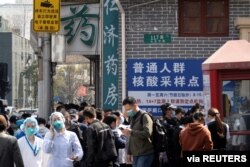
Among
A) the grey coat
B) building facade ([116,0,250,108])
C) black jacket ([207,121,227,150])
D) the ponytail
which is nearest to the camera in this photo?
the grey coat

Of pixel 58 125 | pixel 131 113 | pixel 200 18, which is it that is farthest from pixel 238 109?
pixel 200 18

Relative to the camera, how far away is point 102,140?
489 inches

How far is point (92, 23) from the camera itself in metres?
21.2

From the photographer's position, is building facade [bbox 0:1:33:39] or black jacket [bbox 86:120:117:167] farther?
building facade [bbox 0:1:33:39]

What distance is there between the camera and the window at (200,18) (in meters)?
18.9

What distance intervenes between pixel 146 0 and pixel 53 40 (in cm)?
301

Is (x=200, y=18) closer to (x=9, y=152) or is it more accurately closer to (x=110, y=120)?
(x=110, y=120)

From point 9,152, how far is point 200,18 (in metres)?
9.70

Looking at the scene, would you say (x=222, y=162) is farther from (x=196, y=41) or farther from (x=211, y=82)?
(x=196, y=41)

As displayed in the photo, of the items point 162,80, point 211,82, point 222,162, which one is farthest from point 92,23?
point 222,162

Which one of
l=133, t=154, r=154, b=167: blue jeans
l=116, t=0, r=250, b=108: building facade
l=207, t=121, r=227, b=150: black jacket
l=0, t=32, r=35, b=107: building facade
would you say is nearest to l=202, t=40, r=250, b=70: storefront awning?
l=207, t=121, r=227, b=150: black jacket

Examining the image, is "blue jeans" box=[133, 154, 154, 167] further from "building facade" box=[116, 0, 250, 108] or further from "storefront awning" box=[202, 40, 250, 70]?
"building facade" box=[116, 0, 250, 108]

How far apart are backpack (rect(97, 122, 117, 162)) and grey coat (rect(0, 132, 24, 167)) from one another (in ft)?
7.69

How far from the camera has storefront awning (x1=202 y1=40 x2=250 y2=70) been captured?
1211cm
